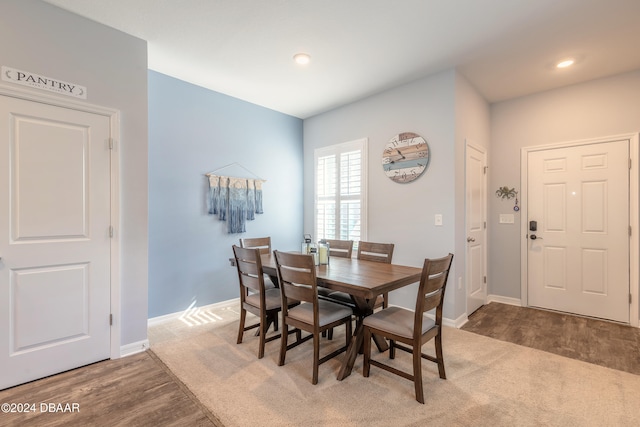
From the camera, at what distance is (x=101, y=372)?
2252 mm

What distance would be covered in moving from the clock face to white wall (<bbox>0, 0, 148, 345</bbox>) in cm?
267

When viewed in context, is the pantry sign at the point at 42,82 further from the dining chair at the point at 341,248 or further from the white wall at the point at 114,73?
the dining chair at the point at 341,248

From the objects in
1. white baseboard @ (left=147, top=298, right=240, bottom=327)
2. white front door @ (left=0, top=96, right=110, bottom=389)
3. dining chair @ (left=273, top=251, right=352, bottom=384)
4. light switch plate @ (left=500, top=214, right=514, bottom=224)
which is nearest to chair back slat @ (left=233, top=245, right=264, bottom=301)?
dining chair @ (left=273, top=251, right=352, bottom=384)

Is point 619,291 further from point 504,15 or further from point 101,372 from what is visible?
point 101,372

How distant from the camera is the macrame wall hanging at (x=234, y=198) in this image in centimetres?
371

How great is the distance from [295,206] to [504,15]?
11.1ft

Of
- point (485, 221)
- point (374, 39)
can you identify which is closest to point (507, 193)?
point (485, 221)

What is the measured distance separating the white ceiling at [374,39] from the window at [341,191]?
940 millimetres

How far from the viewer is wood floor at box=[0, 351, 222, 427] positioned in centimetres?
173

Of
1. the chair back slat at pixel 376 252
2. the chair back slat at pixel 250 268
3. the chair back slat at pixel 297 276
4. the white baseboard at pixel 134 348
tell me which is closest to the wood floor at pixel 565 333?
the chair back slat at pixel 376 252

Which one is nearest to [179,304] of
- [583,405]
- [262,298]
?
[262,298]

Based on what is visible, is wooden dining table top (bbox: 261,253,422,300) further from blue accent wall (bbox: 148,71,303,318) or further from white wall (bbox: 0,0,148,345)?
blue accent wall (bbox: 148,71,303,318)

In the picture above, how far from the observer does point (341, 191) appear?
14.2 feet

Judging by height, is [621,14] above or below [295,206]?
above
